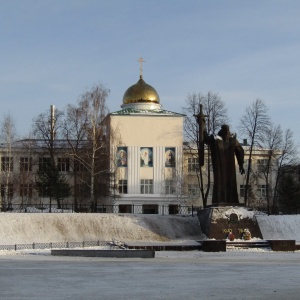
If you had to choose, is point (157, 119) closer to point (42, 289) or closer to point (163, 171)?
point (163, 171)

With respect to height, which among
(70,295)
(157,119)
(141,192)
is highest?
(157,119)

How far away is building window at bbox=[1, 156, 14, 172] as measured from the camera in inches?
2286

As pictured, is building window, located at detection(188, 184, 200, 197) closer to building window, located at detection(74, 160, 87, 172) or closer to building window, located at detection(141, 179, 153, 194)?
building window, located at detection(141, 179, 153, 194)

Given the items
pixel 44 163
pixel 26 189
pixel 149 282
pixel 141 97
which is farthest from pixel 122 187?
pixel 149 282

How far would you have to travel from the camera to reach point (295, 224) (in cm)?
4238

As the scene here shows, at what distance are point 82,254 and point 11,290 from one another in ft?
45.5

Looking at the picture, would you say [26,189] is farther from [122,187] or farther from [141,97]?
[141,97]

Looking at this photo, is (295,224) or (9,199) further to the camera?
(9,199)

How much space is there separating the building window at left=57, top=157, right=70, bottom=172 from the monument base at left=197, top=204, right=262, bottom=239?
2931 cm

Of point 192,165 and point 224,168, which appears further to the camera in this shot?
point 192,165

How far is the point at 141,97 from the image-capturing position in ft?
218

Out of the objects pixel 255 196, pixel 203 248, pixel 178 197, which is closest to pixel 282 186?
pixel 255 196

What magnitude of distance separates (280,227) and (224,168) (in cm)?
808

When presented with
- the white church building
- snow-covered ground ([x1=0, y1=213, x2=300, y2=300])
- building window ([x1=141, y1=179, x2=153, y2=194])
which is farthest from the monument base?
building window ([x1=141, y1=179, x2=153, y2=194])
